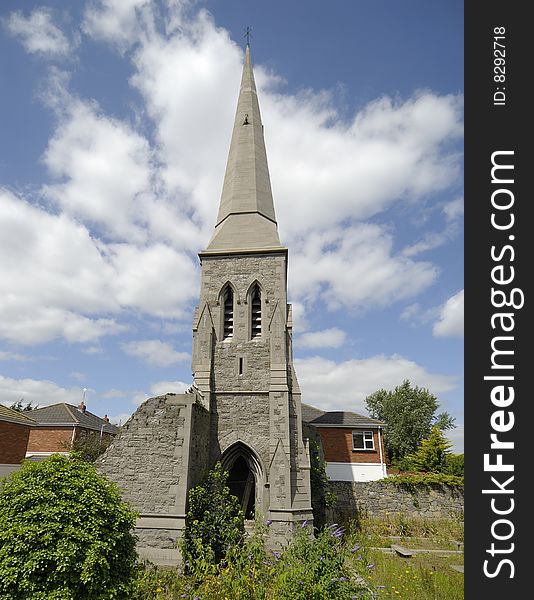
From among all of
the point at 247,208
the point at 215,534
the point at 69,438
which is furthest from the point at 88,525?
the point at 69,438

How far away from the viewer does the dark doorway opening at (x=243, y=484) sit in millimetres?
16188

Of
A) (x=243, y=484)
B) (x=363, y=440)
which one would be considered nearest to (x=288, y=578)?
(x=243, y=484)

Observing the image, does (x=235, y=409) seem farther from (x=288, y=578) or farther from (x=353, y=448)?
(x=353, y=448)

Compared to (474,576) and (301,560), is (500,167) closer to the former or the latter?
(474,576)

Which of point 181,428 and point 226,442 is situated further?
point 226,442

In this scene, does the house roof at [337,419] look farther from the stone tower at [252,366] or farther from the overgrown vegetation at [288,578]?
the overgrown vegetation at [288,578]

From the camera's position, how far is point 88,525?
269 inches

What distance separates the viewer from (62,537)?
6.55m

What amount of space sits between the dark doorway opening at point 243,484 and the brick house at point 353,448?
1114cm

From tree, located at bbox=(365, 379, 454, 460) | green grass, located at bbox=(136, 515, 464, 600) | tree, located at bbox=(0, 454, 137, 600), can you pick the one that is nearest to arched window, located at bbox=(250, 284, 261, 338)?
green grass, located at bbox=(136, 515, 464, 600)

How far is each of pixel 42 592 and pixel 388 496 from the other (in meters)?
18.0

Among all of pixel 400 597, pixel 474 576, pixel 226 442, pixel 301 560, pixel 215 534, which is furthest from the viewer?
pixel 226 442

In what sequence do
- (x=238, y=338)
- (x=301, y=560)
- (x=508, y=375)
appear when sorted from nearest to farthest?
1. (x=508, y=375)
2. (x=301, y=560)
3. (x=238, y=338)

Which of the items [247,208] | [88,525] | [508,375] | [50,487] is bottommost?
[88,525]
